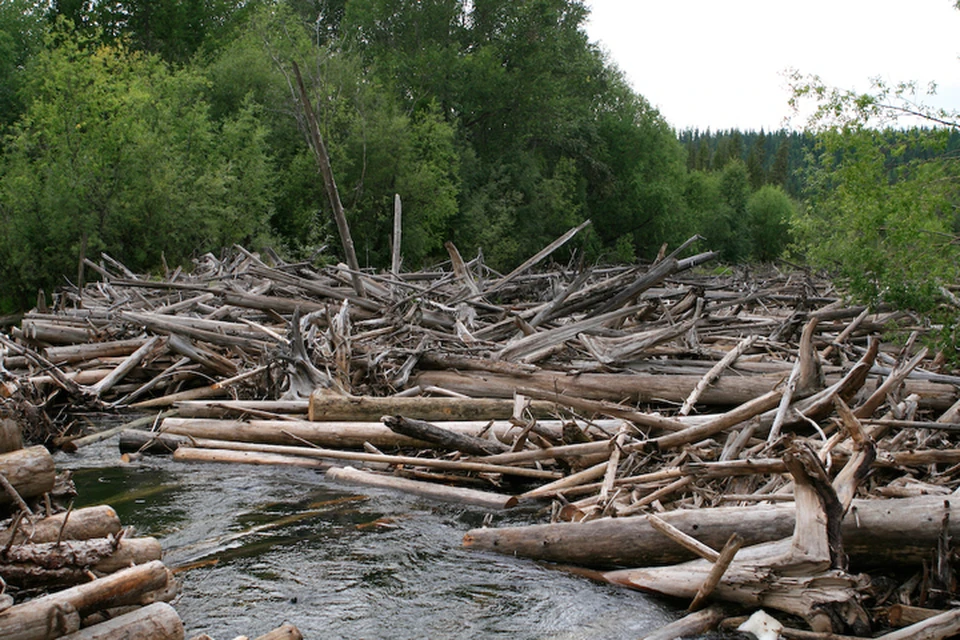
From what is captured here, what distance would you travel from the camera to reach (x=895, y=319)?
11211 millimetres

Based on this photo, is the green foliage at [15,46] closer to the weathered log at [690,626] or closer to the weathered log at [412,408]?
the weathered log at [412,408]

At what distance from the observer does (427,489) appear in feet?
25.3

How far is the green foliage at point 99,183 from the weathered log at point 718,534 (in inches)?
922

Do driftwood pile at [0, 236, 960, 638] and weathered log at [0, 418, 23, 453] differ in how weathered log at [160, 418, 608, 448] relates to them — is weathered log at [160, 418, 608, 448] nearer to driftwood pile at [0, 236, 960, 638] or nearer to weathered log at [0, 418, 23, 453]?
driftwood pile at [0, 236, 960, 638]

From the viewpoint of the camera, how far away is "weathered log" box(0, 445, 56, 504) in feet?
15.7

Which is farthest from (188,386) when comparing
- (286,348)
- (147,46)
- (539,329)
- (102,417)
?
(147,46)

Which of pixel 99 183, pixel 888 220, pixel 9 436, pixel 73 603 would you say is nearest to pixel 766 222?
pixel 99 183

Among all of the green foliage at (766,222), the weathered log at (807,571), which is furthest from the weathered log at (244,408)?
the green foliage at (766,222)

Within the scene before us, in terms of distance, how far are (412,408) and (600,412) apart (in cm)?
213

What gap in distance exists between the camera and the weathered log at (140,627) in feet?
11.9

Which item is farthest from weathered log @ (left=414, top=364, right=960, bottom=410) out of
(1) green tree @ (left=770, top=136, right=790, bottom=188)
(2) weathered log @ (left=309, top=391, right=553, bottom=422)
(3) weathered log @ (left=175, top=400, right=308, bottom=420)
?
(1) green tree @ (left=770, top=136, right=790, bottom=188)

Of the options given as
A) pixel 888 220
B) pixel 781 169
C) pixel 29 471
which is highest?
pixel 781 169

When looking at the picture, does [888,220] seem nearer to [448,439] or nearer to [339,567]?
[448,439]

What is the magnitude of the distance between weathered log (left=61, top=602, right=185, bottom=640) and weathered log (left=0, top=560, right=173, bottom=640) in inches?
2.7
